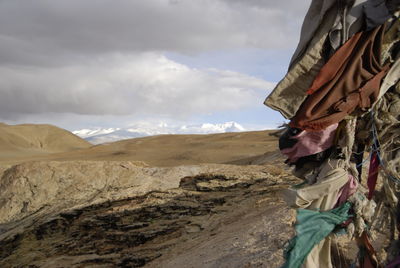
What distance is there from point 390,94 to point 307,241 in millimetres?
1176

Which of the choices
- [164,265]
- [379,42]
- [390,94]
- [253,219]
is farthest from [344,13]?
[164,265]

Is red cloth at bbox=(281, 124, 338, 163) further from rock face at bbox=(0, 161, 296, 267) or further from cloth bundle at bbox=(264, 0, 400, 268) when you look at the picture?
rock face at bbox=(0, 161, 296, 267)

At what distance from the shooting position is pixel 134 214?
750 cm

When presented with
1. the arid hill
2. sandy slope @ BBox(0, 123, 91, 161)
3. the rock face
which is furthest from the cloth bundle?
sandy slope @ BBox(0, 123, 91, 161)

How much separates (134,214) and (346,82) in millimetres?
5230

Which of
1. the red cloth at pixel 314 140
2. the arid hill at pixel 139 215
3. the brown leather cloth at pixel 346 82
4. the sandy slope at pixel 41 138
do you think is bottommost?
the arid hill at pixel 139 215

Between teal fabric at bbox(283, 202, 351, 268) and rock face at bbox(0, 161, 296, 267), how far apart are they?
6.71 ft

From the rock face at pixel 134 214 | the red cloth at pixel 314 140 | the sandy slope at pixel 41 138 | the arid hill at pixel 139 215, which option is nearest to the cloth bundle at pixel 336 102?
the red cloth at pixel 314 140

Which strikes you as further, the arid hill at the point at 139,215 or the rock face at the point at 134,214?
the rock face at the point at 134,214

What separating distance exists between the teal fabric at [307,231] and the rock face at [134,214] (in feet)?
6.71

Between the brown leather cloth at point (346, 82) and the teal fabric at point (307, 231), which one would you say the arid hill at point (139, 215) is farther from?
the brown leather cloth at point (346, 82)

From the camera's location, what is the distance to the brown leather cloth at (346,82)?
2.98 metres

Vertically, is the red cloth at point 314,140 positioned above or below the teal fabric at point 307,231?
above

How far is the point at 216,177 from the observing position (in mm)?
8094
